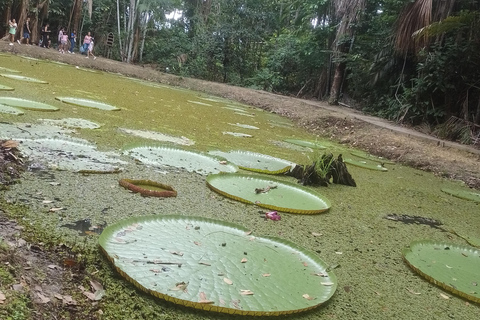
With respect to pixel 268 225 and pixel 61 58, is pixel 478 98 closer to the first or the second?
A: pixel 268 225

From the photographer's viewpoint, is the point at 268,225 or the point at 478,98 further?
the point at 478,98

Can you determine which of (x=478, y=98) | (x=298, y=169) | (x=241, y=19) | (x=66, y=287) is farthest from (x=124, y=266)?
(x=241, y=19)

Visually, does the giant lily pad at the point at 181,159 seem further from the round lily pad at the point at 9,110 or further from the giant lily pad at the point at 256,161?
the round lily pad at the point at 9,110

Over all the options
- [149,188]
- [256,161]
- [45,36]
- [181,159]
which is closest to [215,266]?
[149,188]

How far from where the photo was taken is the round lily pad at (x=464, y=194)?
3.34 meters

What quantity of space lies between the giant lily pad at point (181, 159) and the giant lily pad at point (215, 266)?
0.99 meters

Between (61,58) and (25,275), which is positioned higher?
(61,58)

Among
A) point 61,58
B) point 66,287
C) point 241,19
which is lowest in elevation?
point 66,287

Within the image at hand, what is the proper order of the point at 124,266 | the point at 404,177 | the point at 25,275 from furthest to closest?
1. the point at 404,177
2. the point at 124,266
3. the point at 25,275

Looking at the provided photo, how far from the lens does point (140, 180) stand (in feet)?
7.20

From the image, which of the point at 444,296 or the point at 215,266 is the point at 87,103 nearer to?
the point at 215,266

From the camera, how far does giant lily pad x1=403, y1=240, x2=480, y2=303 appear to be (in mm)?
1630

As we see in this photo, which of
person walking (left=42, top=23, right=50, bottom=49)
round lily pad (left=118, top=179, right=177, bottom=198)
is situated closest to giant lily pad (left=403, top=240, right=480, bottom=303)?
round lily pad (left=118, top=179, right=177, bottom=198)

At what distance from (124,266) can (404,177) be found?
3296 millimetres
